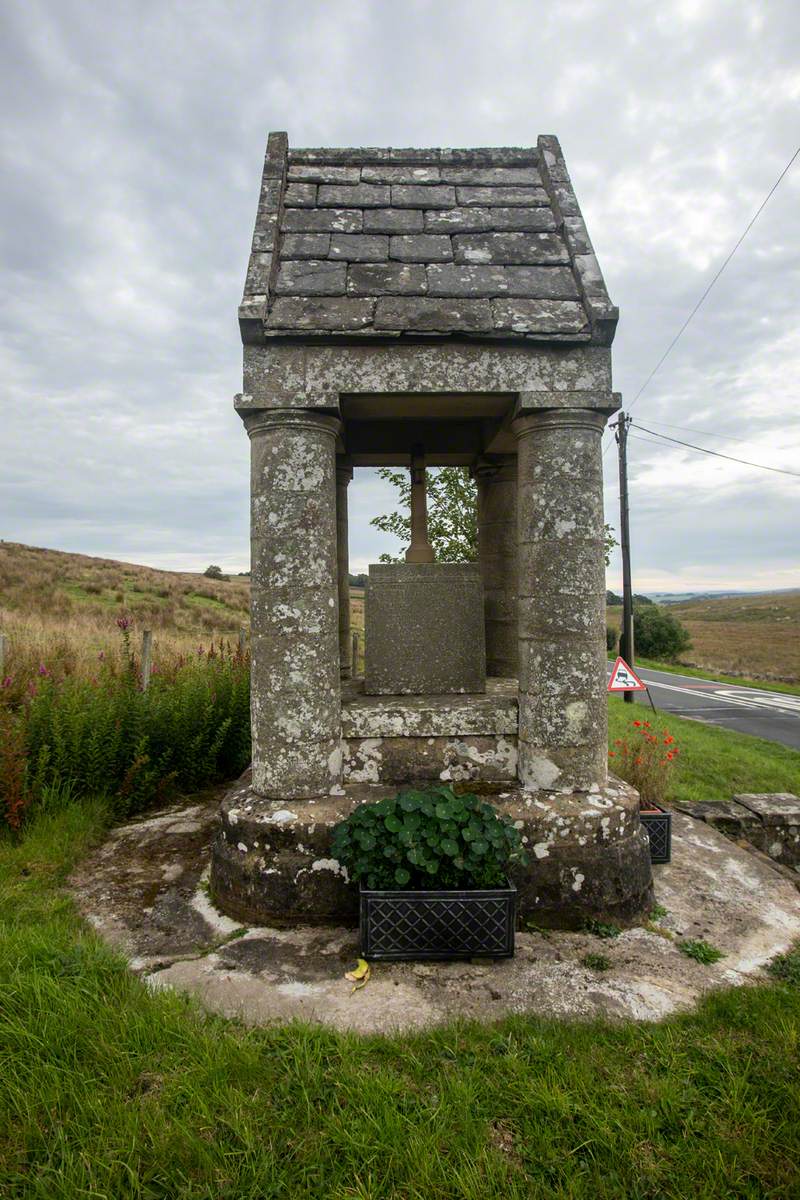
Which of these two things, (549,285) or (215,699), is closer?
(549,285)

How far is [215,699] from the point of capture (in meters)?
6.44

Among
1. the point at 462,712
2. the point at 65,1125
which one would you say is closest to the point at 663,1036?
the point at 462,712

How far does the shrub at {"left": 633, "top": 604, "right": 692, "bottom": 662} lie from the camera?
3800 centimetres

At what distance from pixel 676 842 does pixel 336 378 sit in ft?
13.4

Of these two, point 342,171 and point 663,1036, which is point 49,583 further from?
point 663,1036

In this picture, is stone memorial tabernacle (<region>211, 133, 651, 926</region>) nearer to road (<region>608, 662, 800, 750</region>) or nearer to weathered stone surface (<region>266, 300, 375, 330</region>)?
weathered stone surface (<region>266, 300, 375, 330</region>)

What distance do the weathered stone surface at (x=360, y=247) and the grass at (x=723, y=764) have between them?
5.32m

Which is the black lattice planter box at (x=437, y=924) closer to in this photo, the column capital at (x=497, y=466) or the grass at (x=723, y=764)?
the column capital at (x=497, y=466)

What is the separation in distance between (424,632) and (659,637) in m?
37.4

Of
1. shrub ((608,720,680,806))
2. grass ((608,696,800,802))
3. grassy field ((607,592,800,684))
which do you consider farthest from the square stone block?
grassy field ((607,592,800,684))

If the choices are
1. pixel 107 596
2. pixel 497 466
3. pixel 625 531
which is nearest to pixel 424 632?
pixel 497 466

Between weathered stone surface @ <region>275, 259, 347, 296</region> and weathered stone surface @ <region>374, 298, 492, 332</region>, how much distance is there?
0.32m

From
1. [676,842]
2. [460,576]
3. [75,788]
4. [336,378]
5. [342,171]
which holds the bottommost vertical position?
[676,842]

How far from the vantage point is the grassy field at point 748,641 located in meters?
32.7
